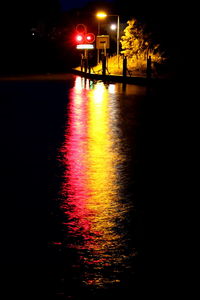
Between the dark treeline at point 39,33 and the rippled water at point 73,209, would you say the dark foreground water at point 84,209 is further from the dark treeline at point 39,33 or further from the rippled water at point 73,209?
the dark treeline at point 39,33

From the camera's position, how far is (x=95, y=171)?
891 cm

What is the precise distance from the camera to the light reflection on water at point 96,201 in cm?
494

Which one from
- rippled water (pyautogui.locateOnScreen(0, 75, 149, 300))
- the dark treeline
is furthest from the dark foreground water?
the dark treeline

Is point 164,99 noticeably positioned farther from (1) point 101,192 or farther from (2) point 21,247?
(2) point 21,247

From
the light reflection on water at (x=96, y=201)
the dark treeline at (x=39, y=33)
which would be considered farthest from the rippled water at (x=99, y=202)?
the dark treeline at (x=39, y=33)

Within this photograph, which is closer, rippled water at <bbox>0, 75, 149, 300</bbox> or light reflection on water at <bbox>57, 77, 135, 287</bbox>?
rippled water at <bbox>0, 75, 149, 300</bbox>

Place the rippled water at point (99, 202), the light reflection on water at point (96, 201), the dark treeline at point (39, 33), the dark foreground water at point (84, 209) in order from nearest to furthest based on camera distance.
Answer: the dark foreground water at point (84, 209)
the rippled water at point (99, 202)
the light reflection on water at point (96, 201)
the dark treeline at point (39, 33)

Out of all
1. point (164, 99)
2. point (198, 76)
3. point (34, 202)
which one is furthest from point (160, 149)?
point (198, 76)

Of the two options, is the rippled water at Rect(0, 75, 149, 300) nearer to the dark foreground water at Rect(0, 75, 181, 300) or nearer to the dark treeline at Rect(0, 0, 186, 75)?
the dark foreground water at Rect(0, 75, 181, 300)

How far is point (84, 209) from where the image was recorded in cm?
670

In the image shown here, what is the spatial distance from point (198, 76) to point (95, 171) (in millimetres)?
24534

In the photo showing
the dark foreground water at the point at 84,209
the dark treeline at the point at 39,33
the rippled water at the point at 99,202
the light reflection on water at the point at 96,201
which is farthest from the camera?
the dark treeline at the point at 39,33

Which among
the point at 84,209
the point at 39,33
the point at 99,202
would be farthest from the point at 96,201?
the point at 39,33

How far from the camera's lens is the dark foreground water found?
453cm
